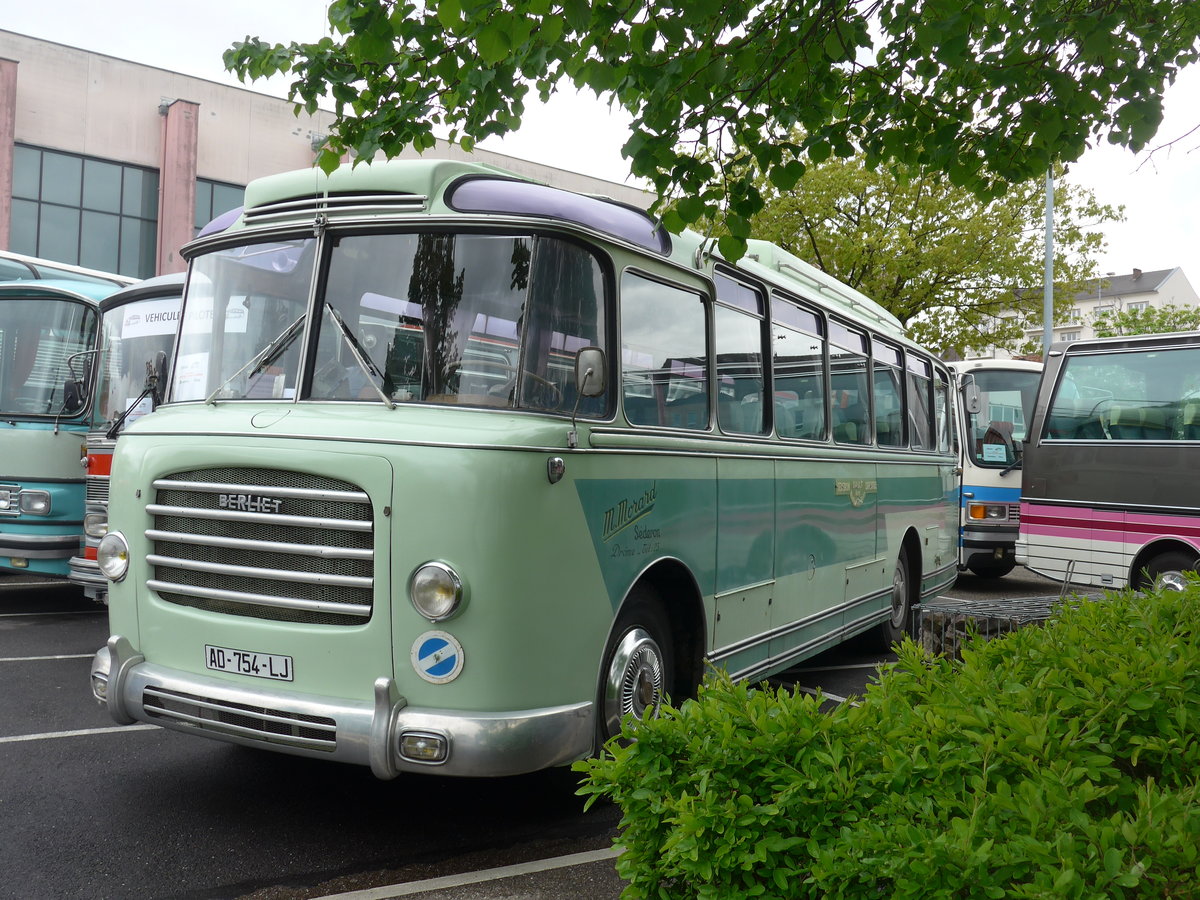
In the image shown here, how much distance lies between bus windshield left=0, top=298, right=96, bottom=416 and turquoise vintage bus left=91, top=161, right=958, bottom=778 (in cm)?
614

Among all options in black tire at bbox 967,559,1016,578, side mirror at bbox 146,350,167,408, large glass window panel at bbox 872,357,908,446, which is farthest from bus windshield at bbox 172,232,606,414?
black tire at bbox 967,559,1016,578

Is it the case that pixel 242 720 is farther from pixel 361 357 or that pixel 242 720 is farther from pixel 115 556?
pixel 361 357

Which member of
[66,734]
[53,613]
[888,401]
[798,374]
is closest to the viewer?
[66,734]

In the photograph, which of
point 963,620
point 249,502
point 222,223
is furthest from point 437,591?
point 963,620

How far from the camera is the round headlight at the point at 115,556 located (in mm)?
5012

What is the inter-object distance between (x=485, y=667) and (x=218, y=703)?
1.19 m

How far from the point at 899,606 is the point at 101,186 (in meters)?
26.4

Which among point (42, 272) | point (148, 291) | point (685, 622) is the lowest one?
point (685, 622)

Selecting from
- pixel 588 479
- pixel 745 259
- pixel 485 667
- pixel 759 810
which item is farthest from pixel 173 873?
pixel 745 259

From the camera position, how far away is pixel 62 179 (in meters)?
28.4

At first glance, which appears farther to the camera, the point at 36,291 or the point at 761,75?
the point at 36,291

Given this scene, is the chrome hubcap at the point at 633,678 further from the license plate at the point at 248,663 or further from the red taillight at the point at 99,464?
the red taillight at the point at 99,464

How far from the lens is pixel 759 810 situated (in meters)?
2.38

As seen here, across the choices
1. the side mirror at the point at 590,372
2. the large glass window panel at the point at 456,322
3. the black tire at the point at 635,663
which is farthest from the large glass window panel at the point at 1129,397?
the side mirror at the point at 590,372
